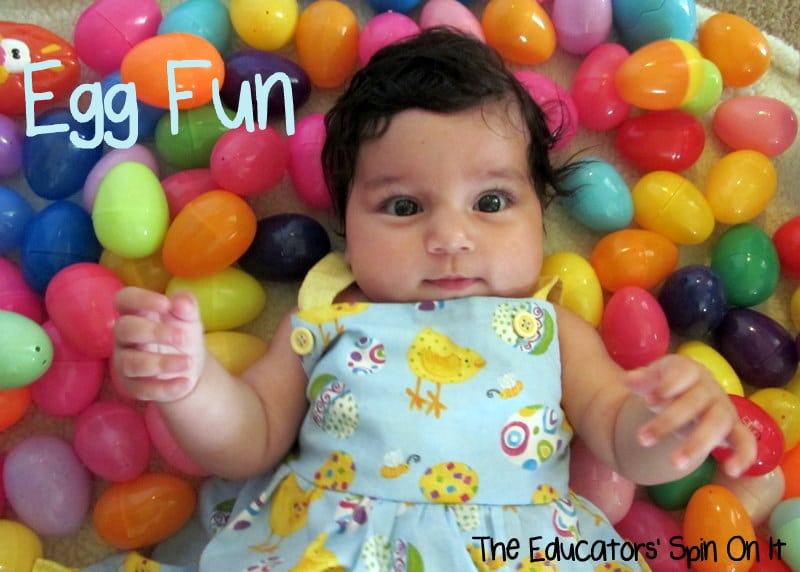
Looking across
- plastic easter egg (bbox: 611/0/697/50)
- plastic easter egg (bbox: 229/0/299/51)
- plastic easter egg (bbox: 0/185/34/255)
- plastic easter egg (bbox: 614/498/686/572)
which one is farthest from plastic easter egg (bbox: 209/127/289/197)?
plastic easter egg (bbox: 614/498/686/572)

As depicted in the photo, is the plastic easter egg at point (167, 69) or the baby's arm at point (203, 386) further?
the plastic easter egg at point (167, 69)

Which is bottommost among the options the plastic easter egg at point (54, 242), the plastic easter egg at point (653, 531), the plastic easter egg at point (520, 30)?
the plastic easter egg at point (653, 531)

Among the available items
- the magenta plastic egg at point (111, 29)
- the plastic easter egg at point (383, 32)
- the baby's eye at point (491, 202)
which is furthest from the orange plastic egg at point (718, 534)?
the magenta plastic egg at point (111, 29)

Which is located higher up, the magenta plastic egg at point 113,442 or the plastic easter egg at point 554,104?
the plastic easter egg at point 554,104

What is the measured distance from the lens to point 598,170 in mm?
1029

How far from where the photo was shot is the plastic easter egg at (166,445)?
3.14ft

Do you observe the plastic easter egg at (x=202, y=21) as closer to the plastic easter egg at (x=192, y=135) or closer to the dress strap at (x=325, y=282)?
the plastic easter egg at (x=192, y=135)

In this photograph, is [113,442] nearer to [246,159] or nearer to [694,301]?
[246,159]

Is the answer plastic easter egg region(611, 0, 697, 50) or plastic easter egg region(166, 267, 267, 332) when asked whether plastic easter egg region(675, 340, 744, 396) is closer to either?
plastic easter egg region(611, 0, 697, 50)

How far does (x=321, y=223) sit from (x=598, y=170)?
0.34 meters

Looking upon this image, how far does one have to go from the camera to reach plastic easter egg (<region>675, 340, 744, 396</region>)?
0.97 m

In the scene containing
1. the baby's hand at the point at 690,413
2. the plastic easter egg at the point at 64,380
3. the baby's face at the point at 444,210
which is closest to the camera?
the baby's hand at the point at 690,413

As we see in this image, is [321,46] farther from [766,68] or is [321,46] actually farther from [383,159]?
[766,68]

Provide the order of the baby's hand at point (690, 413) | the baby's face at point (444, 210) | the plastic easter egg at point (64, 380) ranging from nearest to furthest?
the baby's hand at point (690, 413), the baby's face at point (444, 210), the plastic easter egg at point (64, 380)
